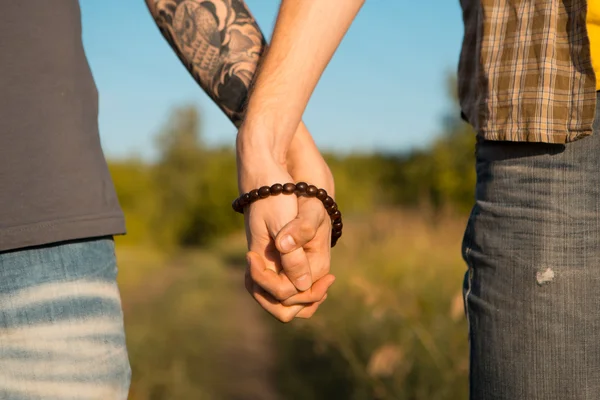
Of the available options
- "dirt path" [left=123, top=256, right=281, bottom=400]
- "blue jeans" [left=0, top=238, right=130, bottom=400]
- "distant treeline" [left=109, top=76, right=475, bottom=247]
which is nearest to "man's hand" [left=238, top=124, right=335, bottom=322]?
"blue jeans" [left=0, top=238, right=130, bottom=400]

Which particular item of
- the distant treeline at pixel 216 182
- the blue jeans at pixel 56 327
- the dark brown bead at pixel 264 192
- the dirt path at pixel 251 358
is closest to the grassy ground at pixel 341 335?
the dirt path at pixel 251 358

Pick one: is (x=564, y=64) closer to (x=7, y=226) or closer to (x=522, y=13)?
(x=522, y=13)

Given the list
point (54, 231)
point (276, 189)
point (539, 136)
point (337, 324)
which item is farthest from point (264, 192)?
point (337, 324)

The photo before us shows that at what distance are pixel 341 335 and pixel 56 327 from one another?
4418 mm

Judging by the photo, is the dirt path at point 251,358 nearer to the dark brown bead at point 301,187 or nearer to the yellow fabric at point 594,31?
the dark brown bead at point 301,187

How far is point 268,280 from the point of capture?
1.34 meters

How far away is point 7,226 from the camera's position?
1.22 meters

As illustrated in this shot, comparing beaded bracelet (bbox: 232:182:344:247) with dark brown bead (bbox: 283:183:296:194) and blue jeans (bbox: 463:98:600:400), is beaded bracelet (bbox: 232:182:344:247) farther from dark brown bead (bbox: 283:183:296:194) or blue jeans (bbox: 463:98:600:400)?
blue jeans (bbox: 463:98:600:400)

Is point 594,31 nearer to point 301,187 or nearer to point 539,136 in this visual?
point 539,136

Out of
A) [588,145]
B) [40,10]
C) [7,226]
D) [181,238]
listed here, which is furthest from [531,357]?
[181,238]

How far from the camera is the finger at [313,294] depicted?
1388 mm

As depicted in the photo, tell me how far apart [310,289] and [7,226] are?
1.95 ft

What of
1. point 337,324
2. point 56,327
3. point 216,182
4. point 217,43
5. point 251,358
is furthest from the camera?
point 216,182

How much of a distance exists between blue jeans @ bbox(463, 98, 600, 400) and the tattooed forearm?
653 millimetres
